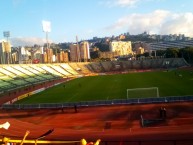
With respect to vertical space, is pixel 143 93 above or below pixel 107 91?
above

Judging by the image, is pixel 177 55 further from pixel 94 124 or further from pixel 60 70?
pixel 94 124

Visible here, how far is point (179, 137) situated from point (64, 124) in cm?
1264

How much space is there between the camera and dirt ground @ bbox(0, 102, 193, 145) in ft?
79.6

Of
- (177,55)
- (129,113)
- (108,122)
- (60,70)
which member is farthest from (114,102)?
(177,55)

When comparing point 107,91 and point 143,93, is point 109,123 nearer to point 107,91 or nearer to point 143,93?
point 143,93

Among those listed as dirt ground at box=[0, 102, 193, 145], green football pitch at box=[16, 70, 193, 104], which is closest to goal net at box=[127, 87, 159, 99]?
green football pitch at box=[16, 70, 193, 104]

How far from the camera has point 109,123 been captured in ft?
99.3

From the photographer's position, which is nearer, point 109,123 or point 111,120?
point 109,123

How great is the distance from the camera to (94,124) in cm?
3050

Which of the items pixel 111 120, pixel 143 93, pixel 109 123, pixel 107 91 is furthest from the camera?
pixel 107 91

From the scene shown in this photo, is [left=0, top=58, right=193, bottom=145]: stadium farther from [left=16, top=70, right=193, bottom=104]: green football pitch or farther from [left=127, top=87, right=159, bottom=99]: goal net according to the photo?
[left=16, top=70, right=193, bottom=104]: green football pitch

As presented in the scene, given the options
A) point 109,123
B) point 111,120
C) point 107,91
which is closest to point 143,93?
point 107,91

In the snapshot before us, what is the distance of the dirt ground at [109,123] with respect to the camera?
24266 mm

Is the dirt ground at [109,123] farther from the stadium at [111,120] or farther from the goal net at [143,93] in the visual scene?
the goal net at [143,93]
